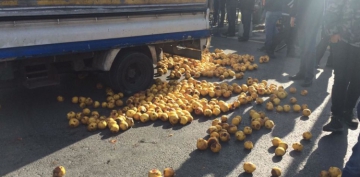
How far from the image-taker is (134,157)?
4.31 m

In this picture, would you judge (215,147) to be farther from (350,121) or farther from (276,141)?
(350,121)

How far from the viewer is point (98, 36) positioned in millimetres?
5672

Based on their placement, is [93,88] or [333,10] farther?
[93,88]

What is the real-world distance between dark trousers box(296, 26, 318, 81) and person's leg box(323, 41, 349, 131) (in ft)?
6.46

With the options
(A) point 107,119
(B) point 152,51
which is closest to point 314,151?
(A) point 107,119

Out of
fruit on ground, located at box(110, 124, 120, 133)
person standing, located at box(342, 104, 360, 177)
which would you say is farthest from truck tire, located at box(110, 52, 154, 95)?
person standing, located at box(342, 104, 360, 177)

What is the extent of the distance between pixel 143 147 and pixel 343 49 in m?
2.94

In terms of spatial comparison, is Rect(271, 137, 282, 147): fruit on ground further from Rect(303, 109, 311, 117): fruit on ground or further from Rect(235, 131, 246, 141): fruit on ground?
Rect(303, 109, 311, 117): fruit on ground

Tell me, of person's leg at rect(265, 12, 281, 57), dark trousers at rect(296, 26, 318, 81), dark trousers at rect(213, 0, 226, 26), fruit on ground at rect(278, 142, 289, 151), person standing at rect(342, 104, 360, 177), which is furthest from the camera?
dark trousers at rect(213, 0, 226, 26)

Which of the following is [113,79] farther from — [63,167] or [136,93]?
[63,167]

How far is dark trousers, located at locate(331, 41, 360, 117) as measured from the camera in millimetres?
4652

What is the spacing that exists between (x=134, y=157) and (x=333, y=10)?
326 cm

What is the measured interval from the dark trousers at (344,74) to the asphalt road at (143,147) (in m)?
0.50

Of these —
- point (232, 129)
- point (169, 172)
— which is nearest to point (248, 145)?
point (232, 129)
